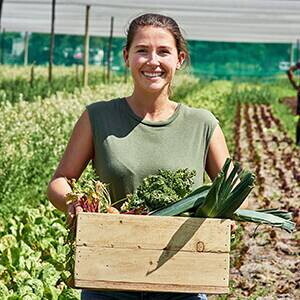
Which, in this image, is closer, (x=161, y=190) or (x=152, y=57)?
(x=161, y=190)

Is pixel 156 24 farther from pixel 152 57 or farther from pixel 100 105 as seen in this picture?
pixel 100 105

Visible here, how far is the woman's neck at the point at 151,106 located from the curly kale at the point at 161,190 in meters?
0.22

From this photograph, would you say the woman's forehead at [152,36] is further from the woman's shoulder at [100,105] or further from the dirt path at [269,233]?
the dirt path at [269,233]

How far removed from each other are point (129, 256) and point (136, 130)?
44cm

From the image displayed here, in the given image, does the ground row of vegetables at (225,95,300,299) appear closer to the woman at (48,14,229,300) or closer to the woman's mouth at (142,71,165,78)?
the woman at (48,14,229,300)

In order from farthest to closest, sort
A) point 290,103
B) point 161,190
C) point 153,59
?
point 290,103
point 153,59
point 161,190

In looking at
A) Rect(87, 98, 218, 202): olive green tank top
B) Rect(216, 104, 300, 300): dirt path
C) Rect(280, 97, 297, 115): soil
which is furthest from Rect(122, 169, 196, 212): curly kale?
Rect(280, 97, 297, 115): soil

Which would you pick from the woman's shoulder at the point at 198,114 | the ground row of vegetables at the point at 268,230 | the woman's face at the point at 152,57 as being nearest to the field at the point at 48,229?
the ground row of vegetables at the point at 268,230

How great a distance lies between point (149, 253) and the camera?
95.9 inches

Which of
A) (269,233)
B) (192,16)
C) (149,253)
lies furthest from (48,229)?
(192,16)

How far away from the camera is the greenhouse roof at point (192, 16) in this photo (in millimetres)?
19797

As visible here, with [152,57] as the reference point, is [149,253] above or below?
below

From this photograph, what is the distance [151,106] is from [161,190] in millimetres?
323

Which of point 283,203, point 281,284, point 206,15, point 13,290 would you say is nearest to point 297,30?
point 206,15
